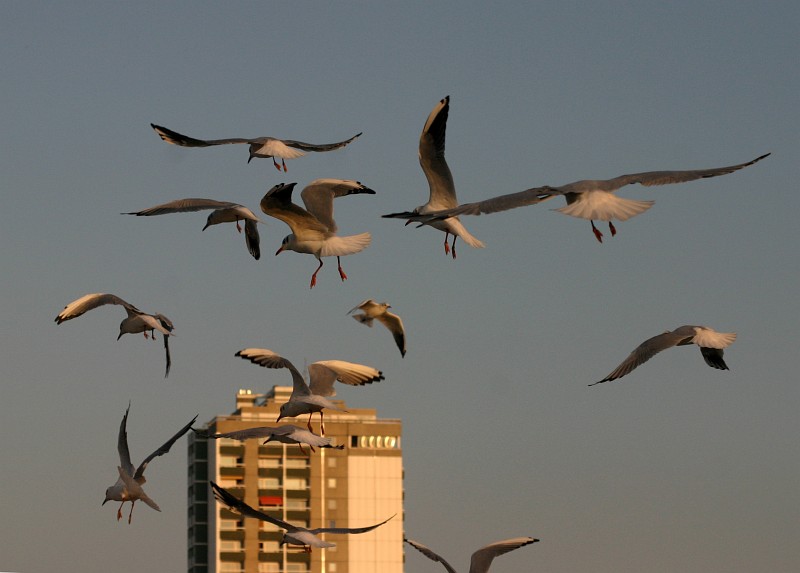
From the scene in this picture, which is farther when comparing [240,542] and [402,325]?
[240,542]

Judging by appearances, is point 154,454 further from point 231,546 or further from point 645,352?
point 231,546

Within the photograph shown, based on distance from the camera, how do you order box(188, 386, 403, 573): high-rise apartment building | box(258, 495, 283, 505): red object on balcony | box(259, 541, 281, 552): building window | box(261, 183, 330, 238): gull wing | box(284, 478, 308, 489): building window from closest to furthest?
1. box(261, 183, 330, 238): gull wing
2. box(259, 541, 281, 552): building window
3. box(188, 386, 403, 573): high-rise apartment building
4. box(258, 495, 283, 505): red object on balcony
5. box(284, 478, 308, 489): building window

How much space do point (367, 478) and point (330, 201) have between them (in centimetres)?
8805

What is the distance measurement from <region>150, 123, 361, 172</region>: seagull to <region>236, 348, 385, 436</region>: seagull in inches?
103

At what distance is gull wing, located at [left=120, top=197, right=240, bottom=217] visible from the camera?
80.1 feet

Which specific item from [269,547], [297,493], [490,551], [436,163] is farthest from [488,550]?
[297,493]

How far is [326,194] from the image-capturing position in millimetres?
25203

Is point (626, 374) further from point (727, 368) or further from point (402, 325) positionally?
point (402, 325)

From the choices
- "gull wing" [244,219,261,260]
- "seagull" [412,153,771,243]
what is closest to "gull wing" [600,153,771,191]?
"seagull" [412,153,771,243]

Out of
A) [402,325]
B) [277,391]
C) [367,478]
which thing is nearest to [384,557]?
[367,478]

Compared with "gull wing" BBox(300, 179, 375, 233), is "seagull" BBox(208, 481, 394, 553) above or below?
below

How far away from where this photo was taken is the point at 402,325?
25719 millimetres

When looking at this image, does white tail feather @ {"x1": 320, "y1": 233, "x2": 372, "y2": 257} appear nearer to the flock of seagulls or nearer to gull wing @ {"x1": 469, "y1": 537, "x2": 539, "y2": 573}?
the flock of seagulls

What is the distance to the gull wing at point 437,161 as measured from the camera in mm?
25156
